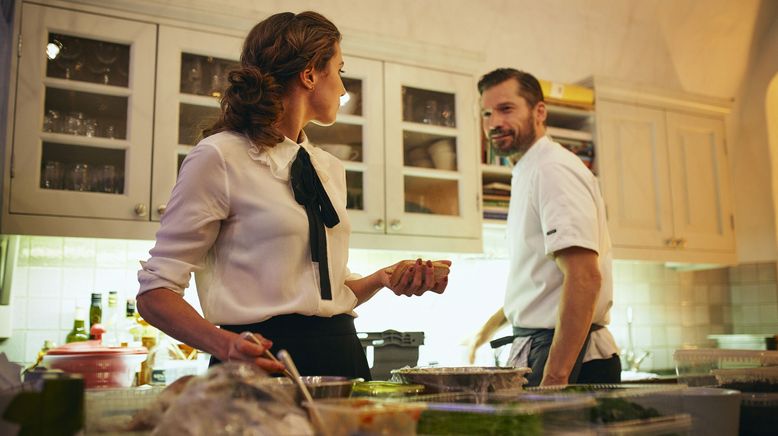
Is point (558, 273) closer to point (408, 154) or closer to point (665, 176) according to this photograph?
point (408, 154)

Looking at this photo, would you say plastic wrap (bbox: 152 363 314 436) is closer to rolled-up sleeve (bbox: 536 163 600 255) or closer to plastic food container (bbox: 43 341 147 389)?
rolled-up sleeve (bbox: 536 163 600 255)

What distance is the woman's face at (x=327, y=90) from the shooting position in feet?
5.31

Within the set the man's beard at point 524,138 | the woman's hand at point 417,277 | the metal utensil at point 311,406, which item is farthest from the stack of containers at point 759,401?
the man's beard at point 524,138

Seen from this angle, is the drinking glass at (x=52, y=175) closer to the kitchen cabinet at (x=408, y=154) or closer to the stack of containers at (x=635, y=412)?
the kitchen cabinet at (x=408, y=154)

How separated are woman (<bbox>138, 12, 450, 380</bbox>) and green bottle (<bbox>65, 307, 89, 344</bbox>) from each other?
1.59m

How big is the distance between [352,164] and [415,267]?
5.29ft

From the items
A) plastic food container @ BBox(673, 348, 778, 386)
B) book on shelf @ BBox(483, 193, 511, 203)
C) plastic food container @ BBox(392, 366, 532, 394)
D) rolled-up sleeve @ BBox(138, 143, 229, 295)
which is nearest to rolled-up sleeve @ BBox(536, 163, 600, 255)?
plastic food container @ BBox(673, 348, 778, 386)

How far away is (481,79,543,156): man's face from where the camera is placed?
254cm

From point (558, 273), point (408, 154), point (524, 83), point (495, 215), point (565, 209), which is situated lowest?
point (558, 273)

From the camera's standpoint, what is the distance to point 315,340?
56.6 inches

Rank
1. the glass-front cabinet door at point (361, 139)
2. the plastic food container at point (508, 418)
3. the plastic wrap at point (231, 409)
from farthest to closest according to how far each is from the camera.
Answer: the glass-front cabinet door at point (361, 139), the plastic food container at point (508, 418), the plastic wrap at point (231, 409)

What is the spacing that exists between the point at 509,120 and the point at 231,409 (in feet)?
6.33

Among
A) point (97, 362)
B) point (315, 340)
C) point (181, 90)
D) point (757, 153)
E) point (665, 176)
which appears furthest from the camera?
point (757, 153)

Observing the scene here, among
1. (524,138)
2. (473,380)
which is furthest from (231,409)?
(524,138)
